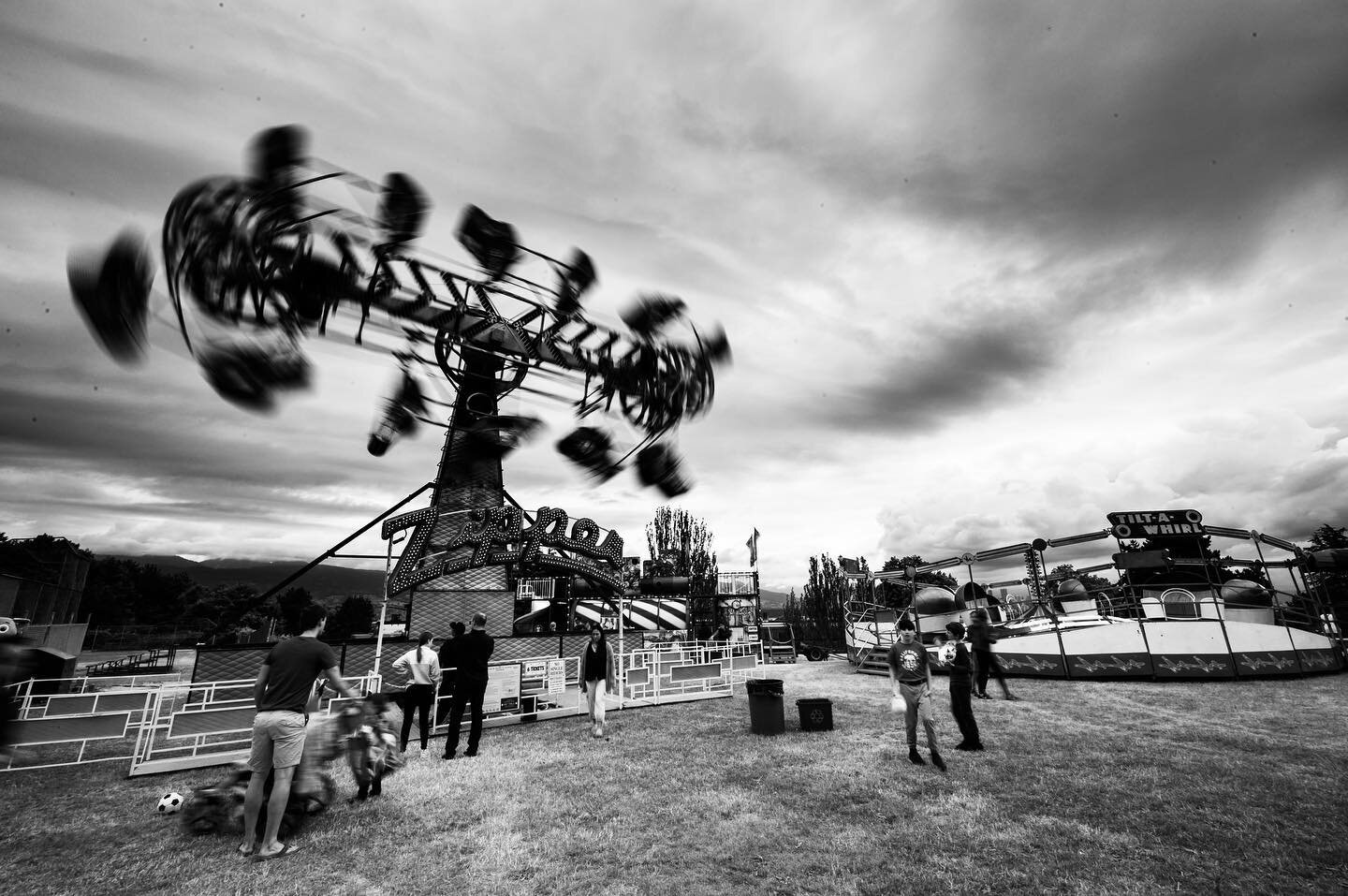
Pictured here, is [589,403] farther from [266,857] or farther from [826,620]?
[826,620]

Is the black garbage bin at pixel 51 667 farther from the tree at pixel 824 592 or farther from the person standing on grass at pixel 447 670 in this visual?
the tree at pixel 824 592

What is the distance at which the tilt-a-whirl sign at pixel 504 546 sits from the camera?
1329cm

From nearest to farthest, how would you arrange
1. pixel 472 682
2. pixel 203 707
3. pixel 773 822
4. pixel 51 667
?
pixel 773 822, pixel 472 682, pixel 203 707, pixel 51 667

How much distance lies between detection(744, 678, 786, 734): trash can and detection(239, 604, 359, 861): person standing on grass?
693 centimetres

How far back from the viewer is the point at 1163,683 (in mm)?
15211

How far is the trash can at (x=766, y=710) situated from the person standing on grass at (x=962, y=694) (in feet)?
9.39

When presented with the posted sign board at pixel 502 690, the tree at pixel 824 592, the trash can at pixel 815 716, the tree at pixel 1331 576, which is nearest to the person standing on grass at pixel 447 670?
the posted sign board at pixel 502 690

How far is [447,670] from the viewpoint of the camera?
10.1 m

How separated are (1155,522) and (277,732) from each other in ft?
85.9

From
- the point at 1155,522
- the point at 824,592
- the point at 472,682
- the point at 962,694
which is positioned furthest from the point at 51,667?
the point at 824,592

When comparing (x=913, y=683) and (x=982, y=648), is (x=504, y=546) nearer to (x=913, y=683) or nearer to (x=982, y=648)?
(x=913, y=683)

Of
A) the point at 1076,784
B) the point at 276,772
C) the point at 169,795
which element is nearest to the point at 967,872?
the point at 1076,784

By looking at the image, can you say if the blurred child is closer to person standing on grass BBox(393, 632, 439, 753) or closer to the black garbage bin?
person standing on grass BBox(393, 632, 439, 753)

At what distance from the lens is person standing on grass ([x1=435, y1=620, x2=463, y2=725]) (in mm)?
9413
